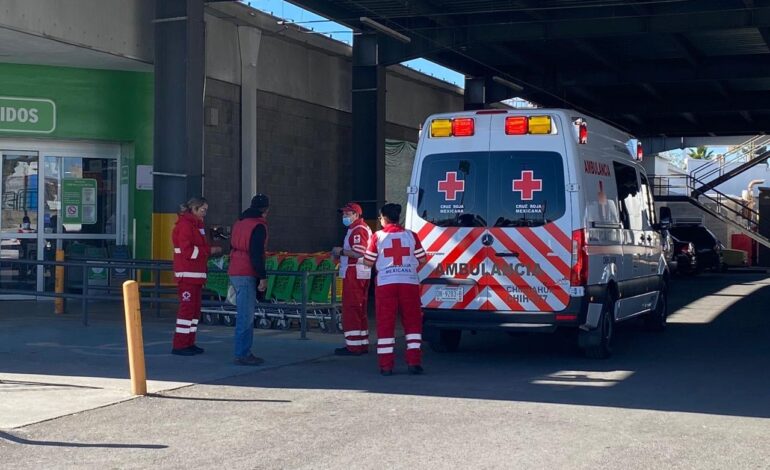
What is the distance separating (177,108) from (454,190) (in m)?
7.48

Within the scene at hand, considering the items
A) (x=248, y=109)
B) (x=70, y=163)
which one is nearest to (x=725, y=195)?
(x=248, y=109)

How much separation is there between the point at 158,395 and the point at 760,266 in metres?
38.0

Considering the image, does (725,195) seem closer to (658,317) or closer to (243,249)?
(658,317)

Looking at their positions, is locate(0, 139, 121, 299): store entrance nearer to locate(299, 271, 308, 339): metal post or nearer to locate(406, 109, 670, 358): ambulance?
locate(299, 271, 308, 339): metal post

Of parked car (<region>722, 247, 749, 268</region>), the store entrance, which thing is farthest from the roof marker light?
parked car (<region>722, 247, 749, 268</region>)

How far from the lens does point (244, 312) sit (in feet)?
36.9

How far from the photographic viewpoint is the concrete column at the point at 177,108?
1789cm

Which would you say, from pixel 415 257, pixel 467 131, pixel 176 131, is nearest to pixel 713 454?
pixel 415 257

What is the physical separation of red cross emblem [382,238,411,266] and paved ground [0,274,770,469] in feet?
3.79

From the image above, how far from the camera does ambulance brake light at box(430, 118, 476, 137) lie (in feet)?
39.3

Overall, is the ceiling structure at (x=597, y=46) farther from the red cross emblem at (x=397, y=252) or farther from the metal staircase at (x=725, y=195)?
the red cross emblem at (x=397, y=252)

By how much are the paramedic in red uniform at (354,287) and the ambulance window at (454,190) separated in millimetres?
878

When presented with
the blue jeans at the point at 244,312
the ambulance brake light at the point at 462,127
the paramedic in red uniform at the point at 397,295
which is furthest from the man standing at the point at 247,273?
the ambulance brake light at the point at 462,127

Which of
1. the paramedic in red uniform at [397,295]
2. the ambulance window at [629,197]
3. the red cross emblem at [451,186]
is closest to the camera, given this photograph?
the paramedic in red uniform at [397,295]
